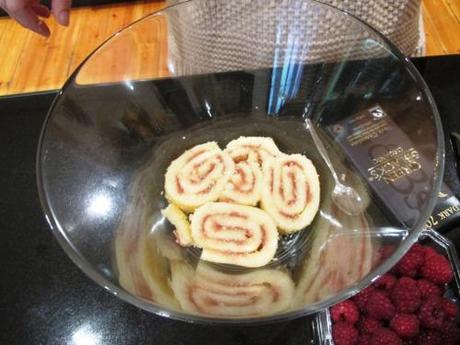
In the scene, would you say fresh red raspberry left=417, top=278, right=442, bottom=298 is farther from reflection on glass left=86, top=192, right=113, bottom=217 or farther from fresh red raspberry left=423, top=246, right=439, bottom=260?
reflection on glass left=86, top=192, right=113, bottom=217

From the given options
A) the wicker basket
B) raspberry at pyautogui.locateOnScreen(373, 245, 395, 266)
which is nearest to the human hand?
the wicker basket

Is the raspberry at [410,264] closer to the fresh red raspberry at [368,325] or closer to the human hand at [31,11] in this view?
the fresh red raspberry at [368,325]

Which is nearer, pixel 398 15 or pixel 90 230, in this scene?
pixel 90 230

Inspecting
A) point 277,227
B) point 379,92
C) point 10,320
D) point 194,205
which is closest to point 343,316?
point 277,227

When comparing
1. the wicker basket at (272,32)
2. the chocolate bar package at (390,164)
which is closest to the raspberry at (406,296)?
the chocolate bar package at (390,164)

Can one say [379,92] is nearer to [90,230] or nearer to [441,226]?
[441,226]
